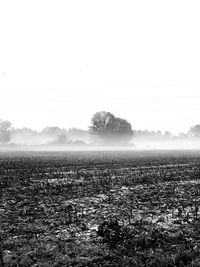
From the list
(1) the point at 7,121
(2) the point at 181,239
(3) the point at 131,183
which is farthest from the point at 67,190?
(1) the point at 7,121

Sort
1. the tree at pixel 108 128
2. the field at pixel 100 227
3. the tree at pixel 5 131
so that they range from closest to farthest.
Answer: the field at pixel 100 227 < the tree at pixel 108 128 < the tree at pixel 5 131

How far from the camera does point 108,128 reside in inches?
5408

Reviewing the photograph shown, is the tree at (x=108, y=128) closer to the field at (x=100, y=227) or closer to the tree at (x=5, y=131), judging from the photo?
the tree at (x=5, y=131)

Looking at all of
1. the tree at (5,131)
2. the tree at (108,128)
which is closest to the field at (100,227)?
the tree at (108,128)

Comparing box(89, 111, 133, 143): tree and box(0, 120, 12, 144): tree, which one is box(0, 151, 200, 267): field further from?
box(0, 120, 12, 144): tree

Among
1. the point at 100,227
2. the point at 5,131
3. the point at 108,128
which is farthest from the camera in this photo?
the point at 5,131

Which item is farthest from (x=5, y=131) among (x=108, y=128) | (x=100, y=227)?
(x=100, y=227)

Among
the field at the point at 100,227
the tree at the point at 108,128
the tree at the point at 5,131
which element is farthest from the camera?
the tree at the point at 5,131

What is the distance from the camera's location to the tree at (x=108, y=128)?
452 feet

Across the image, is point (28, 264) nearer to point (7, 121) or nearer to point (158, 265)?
point (158, 265)

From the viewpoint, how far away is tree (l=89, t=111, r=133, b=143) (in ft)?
452

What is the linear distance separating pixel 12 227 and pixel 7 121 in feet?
542

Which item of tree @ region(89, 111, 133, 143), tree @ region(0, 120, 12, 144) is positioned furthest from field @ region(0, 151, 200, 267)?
tree @ region(0, 120, 12, 144)

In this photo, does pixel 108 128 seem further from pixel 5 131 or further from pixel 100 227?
pixel 100 227
